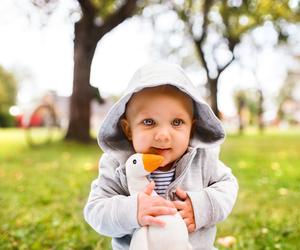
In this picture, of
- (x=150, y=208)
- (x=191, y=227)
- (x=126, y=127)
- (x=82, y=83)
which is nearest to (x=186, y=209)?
(x=191, y=227)

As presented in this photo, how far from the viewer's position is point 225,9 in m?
16.8

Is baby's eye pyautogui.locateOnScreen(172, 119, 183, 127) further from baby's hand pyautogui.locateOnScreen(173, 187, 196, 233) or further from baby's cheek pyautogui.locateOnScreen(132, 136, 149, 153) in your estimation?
baby's hand pyautogui.locateOnScreen(173, 187, 196, 233)

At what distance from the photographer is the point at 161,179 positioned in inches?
67.8

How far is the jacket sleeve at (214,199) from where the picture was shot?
1673 millimetres

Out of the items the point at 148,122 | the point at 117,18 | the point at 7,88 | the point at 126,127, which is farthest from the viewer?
the point at 7,88

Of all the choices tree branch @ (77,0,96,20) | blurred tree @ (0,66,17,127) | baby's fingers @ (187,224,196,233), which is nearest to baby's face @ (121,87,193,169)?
baby's fingers @ (187,224,196,233)

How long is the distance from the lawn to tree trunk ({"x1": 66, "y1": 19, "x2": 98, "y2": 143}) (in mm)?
3935

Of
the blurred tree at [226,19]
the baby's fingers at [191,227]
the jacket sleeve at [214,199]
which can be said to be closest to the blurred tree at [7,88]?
the blurred tree at [226,19]

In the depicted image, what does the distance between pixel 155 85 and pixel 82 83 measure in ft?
29.7

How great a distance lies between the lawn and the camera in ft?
8.77

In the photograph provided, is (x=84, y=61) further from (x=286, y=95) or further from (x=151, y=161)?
(x=286, y=95)

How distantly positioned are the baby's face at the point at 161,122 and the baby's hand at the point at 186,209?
5.0 inches

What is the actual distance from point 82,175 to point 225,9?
12821 millimetres

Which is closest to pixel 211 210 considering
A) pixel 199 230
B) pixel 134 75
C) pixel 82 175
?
pixel 199 230
